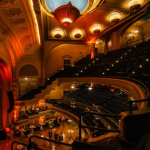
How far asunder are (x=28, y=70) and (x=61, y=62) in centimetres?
424

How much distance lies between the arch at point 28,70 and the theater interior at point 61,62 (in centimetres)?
9

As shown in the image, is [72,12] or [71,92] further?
[71,92]

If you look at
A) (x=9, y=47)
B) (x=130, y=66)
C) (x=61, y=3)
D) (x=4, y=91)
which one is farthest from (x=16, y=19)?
(x=130, y=66)

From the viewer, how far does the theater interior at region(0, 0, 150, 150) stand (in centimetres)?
859

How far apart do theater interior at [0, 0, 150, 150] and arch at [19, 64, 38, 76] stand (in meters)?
0.09

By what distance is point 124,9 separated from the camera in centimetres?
1138

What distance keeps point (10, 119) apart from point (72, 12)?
10982 mm

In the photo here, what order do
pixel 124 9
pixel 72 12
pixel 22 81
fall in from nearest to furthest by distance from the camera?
1. pixel 72 12
2. pixel 124 9
3. pixel 22 81

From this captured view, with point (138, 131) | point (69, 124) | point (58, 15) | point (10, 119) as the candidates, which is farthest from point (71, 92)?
point (138, 131)

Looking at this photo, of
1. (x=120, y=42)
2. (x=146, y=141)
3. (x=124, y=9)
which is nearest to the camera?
(x=146, y=141)

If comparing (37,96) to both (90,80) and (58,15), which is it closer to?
(90,80)

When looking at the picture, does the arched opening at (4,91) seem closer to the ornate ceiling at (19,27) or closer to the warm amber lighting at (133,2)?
the ornate ceiling at (19,27)

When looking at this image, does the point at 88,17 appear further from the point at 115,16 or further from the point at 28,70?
the point at 28,70

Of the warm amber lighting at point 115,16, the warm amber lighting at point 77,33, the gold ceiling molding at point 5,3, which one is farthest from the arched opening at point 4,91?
the warm amber lighting at point 115,16
